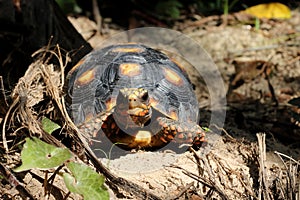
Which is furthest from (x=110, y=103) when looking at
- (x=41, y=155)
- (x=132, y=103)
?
(x=41, y=155)

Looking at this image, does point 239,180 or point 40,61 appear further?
point 40,61

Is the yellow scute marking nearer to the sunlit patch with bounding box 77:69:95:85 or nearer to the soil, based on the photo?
the soil

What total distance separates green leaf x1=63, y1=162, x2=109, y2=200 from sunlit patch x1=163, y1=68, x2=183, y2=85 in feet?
3.16

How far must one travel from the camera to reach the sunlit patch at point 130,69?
275cm

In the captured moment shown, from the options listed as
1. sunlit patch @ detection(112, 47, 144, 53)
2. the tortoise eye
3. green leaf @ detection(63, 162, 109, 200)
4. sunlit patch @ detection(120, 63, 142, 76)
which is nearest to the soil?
green leaf @ detection(63, 162, 109, 200)

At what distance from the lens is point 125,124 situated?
2629 mm

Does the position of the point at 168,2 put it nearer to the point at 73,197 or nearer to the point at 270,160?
the point at 270,160

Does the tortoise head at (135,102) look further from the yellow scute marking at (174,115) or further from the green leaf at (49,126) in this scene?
the green leaf at (49,126)

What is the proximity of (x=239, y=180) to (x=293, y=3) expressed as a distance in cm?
395

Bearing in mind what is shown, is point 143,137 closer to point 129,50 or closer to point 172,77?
point 172,77

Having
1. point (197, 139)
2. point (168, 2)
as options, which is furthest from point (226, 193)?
point (168, 2)

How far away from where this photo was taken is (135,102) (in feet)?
8.16

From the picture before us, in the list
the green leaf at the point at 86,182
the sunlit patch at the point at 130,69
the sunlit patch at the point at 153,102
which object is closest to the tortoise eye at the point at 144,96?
the sunlit patch at the point at 153,102

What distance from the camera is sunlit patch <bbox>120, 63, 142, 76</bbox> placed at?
→ 275 cm
